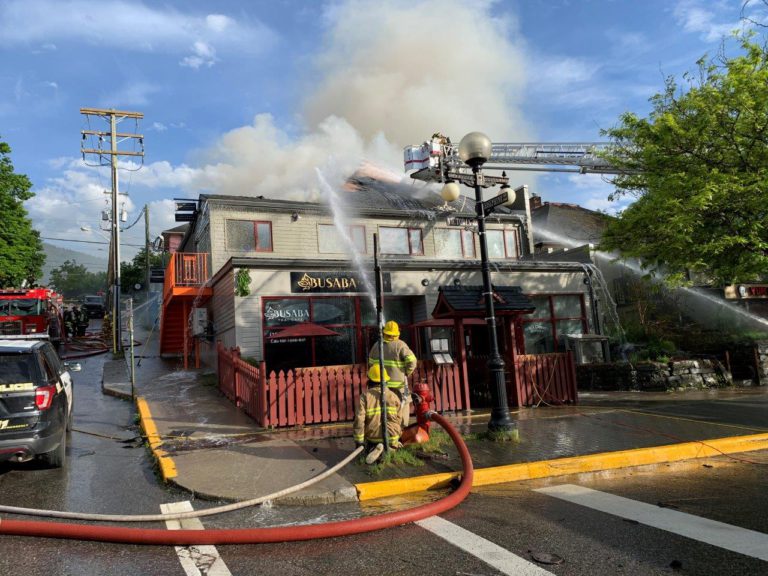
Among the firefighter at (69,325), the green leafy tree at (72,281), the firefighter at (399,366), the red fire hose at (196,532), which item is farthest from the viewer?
the green leafy tree at (72,281)

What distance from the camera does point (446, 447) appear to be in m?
7.04

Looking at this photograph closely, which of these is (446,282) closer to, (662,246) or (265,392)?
(662,246)

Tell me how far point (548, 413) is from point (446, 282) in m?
7.41

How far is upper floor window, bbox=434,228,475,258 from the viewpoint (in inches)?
808

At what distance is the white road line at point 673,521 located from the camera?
12.6ft

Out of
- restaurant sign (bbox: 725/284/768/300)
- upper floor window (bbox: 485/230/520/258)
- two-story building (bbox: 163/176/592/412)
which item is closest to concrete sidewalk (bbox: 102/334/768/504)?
two-story building (bbox: 163/176/592/412)

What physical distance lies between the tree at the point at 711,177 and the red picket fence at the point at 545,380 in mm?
4496

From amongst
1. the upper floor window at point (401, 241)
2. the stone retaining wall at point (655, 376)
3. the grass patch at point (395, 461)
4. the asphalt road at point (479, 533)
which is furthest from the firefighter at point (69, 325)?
the grass patch at point (395, 461)

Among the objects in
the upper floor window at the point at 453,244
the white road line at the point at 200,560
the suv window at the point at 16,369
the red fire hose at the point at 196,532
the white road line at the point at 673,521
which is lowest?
the white road line at the point at 673,521

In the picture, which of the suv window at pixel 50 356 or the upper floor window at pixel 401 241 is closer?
the suv window at pixel 50 356

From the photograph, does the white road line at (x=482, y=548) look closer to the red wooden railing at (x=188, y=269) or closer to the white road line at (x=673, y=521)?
the white road line at (x=673, y=521)

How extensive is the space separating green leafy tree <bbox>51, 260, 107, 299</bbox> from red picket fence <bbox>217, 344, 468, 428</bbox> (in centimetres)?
12302

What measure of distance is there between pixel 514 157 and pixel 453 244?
231 inches

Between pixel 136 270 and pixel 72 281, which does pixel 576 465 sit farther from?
pixel 72 281
